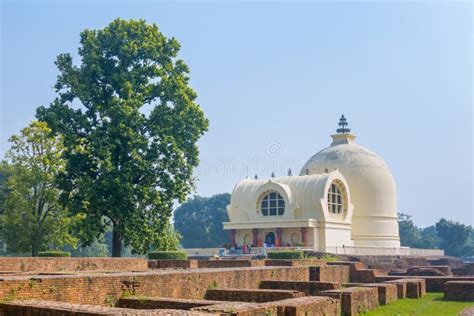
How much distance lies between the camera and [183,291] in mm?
14430

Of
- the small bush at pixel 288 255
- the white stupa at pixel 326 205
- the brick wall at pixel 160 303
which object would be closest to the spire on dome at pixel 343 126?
the white stupa at pixel 326 205

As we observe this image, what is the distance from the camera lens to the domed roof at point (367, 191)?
168ft

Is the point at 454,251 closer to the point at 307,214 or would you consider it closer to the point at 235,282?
the point at 307,214

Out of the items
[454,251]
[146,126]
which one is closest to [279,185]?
[146,126]

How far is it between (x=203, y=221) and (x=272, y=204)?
4154 cm

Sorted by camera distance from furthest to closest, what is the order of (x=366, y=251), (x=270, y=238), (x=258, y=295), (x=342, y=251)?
(x=270, y=238), (x=366, y=251), (x=342, y=251), (x=258, y=295)

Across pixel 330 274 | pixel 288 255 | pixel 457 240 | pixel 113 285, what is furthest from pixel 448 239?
pixel 113 285

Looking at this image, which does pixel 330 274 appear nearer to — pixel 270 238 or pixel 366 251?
pixel 366 251

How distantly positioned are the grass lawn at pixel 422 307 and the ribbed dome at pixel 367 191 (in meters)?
33.1

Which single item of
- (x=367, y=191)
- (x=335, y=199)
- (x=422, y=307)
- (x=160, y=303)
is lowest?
(x=422, y=307)

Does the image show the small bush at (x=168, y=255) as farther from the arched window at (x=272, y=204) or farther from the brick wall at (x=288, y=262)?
the arched window at (x=272, y=204)

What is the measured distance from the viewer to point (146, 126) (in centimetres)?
2798

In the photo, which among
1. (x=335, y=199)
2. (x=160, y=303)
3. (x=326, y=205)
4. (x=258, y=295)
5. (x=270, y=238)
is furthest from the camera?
(x=335, y=199)

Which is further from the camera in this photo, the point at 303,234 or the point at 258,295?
the point at 303,234
